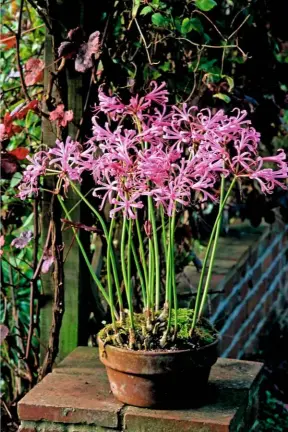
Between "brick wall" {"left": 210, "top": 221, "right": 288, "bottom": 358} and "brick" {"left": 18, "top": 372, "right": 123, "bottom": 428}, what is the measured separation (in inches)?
37.4

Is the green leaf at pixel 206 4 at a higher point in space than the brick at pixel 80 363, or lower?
higher

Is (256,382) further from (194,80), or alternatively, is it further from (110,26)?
(110,26)

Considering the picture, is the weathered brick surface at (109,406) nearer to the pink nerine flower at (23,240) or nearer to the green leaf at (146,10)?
the pink nerine flower at (23,240)

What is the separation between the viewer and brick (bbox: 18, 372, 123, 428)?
2027 mm

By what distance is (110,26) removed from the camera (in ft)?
7.93

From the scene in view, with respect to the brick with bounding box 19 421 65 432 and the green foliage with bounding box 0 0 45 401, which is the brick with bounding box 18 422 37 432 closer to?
the brick with bounding box 19 421 65 432

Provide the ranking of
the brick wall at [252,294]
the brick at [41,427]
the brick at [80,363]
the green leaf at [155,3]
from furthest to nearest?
1. the brick wall at [252,294]
2. the brick at [80,363]
3. the green leaf at [155,3]
4. the brick at [41,427]

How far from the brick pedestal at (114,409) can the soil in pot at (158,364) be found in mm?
32

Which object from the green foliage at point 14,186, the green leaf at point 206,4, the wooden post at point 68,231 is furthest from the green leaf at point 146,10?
the green foliage at point 14,186

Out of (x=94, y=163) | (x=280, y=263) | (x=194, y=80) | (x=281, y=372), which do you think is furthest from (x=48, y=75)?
(x=280, y=263)

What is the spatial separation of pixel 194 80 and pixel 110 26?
278 millimetres

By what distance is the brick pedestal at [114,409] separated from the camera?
196 cm

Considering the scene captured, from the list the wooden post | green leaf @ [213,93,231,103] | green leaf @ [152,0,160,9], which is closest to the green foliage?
the wooden post

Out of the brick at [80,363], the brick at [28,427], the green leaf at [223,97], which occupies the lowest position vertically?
the brick at [28,427]
